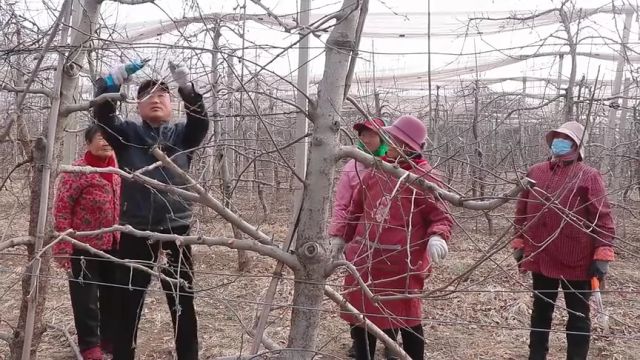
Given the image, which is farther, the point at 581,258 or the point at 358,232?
the point at 581,258

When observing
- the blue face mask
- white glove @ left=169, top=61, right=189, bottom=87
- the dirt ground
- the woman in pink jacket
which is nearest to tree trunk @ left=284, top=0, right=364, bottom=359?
white glove @ left=169, top=61, right=189, bottom=87

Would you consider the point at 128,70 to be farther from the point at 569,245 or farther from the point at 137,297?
the point at 569,245

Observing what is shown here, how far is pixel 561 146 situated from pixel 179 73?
1769 mm

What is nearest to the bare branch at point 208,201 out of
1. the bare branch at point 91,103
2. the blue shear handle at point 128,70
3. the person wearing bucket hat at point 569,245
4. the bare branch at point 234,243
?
the bare branch at point 234,243

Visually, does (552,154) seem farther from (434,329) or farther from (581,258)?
(434,329)

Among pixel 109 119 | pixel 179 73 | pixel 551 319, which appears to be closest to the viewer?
pixel 179 73

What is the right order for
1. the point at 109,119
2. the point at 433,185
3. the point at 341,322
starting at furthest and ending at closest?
the point at 341,322, the point at 109,119, the point at 433,185

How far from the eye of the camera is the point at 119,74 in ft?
6.01

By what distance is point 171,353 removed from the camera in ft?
9.88

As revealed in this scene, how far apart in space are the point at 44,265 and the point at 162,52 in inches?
31.2

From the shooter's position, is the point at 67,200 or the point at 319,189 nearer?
the point at 319,189

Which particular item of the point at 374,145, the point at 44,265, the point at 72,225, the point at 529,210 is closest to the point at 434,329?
the point at 529,210

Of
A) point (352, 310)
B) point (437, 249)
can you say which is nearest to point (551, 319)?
point (437, 249)

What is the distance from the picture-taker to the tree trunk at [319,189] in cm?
134
